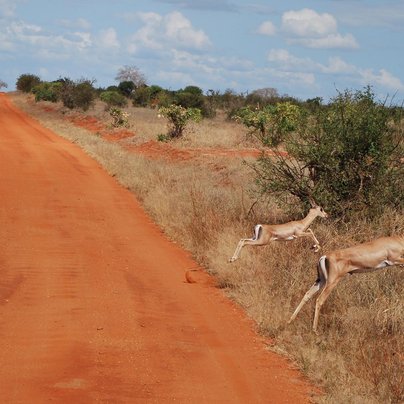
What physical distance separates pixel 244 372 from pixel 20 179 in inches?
579

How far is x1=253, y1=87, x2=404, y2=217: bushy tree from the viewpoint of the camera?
43.8 ft

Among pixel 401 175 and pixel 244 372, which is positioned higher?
pixel 401 175

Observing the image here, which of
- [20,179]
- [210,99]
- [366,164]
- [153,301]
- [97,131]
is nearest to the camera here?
[153,301]

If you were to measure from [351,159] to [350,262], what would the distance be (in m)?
4.76

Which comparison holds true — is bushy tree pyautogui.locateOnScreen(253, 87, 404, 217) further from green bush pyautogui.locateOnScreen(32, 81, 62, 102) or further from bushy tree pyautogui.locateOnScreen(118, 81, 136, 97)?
bushy tree pyautogui.locateOnScreen(118, 81, 136, 97)

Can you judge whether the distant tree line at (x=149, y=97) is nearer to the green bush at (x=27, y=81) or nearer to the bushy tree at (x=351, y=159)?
the green bush at (x=27, y=81)

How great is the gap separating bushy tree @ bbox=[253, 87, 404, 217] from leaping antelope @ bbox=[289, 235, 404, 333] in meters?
3.95

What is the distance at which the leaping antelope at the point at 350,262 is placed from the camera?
9.00 meters

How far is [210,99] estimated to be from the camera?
61.1 meters

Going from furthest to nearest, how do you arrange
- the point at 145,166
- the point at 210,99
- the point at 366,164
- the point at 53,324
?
the point at 210,99
the point at 145,166
the point at 366,164
the point at 53,324

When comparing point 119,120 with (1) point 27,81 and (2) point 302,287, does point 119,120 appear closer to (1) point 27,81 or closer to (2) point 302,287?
(2) point 302,287

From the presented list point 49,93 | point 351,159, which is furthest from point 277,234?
point 49,93

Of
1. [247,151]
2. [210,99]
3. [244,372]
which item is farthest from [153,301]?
[210,99]

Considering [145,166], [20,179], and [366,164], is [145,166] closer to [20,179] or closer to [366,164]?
[20,179]
